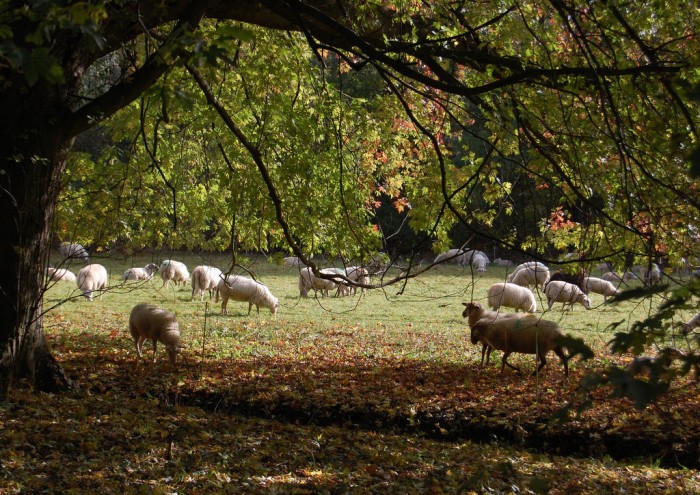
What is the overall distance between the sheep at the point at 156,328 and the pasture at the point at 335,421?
32cm

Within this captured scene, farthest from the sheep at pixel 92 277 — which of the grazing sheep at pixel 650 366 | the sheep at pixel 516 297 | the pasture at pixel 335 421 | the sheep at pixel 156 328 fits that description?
the grazing sheep at pixel 650 366

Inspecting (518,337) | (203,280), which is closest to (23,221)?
(518,337)

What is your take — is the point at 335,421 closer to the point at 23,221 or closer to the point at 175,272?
the point at 23,221

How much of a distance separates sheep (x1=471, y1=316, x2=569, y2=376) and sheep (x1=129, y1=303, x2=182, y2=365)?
501cm

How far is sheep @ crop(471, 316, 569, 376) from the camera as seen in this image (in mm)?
10500

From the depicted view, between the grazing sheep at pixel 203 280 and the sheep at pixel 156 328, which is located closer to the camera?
the sheep at pixel 156 328

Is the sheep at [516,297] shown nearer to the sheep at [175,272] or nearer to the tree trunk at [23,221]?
the sheep at [175,272]

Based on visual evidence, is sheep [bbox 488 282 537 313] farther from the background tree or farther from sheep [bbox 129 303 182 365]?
sheep [bbox 129 303 182 365]

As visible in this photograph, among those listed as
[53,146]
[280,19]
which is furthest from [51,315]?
[280,19]

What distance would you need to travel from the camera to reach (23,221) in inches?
277

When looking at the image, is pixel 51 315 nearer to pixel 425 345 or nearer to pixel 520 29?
pixel 425 345

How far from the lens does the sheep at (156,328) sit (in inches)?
414

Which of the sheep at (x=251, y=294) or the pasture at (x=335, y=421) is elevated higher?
the sheep at (x=251, y=294)

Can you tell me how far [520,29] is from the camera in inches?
311
